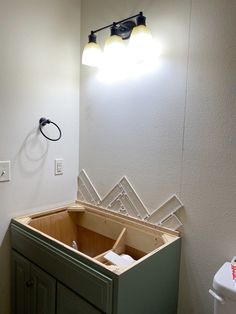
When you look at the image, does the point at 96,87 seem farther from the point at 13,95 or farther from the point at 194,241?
the point at 194,241

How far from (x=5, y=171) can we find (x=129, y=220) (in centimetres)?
83

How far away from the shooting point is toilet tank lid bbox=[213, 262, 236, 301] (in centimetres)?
101

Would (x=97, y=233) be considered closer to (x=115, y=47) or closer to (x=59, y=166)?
(x=59, y=166)

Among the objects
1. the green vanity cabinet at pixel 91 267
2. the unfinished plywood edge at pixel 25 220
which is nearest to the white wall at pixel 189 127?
the green vanity cabinet at pixel 91 267

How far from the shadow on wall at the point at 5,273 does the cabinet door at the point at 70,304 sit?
1.65 ft

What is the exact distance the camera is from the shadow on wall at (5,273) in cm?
156

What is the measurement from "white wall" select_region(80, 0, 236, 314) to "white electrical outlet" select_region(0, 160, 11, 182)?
2.18ft

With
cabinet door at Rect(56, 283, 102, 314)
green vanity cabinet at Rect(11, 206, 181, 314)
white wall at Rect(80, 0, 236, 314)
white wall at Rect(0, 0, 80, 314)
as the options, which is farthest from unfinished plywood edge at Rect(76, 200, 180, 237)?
cabinet door at Rect(56, 283, 102, 314)

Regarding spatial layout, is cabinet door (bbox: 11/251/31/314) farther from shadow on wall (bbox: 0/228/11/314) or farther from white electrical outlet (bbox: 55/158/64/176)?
white electrical outlet (bbox: 55/158/64/176)

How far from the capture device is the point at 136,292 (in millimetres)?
1112

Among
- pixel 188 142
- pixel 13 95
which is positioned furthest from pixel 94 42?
pixel 188 142

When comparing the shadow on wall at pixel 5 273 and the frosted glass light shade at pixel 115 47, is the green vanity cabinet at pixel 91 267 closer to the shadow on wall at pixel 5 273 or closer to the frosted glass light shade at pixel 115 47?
the shadow on wall at pixel 5 273

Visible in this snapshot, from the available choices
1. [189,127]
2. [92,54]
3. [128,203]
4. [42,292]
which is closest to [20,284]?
[42,292]

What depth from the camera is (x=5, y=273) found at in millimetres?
1584
